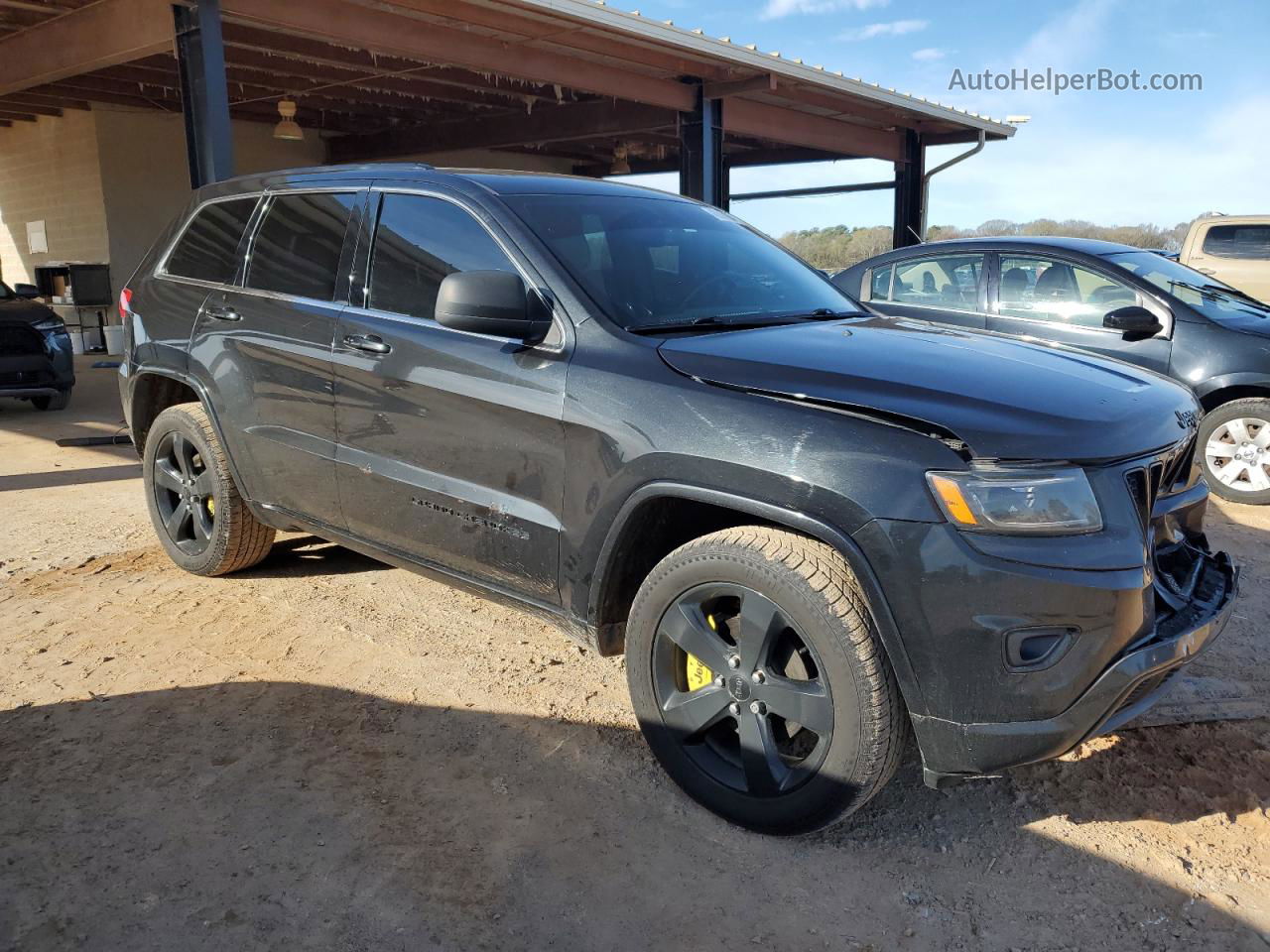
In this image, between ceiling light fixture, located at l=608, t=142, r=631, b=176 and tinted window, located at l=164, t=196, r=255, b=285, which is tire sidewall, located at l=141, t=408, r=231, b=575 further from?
ceiling light fixture, located at l=608, t=142, r=631, b=176

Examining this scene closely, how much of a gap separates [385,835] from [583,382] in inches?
54.5

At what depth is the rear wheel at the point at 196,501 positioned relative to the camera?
4.42m

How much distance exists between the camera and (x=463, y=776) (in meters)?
3.01

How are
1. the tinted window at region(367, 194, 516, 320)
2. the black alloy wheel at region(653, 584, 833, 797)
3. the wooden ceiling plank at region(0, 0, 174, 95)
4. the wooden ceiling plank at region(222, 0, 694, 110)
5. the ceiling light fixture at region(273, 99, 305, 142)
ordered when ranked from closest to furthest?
1. the black alloy wheel at region(653, 584, 833, 797)
2. the tinted window at region(367, 194, 516, 320)
3. the wooden ceiling plank at region(222, 0, 694, 110)
4. the wooden ceiling plank at region(0, 0, 174, 95)
5. the ceiling light fixture at region(273, 99, 305, 142)

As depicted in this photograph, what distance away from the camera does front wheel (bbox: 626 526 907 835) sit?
2447mm

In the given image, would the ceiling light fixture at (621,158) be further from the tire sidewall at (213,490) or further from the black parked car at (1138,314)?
the tire sidewall at (213,490)

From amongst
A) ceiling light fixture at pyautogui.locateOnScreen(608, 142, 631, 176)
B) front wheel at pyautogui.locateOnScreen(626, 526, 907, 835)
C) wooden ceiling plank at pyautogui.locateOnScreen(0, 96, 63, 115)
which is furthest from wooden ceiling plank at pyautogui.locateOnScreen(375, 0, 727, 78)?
wooden ceiling plank at pyautogui.locateOnScreen(0, 96, 63, 115)

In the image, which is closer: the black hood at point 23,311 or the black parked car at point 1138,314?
the black parked car at point 1138,314

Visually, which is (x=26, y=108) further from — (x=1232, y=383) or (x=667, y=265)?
(x=1232, y=383)

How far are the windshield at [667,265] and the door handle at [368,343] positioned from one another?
677 millimetres

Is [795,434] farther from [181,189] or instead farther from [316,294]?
[181,189]

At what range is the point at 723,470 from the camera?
8.48 feet

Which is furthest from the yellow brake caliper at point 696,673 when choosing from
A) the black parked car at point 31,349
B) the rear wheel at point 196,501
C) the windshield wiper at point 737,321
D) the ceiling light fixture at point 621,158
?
the ceiling light fixture at point 621,158

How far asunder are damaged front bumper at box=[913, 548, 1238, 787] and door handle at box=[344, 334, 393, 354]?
2.17m
